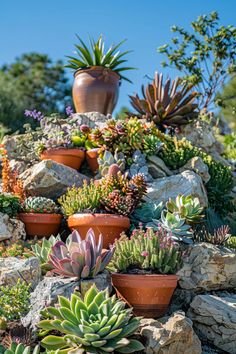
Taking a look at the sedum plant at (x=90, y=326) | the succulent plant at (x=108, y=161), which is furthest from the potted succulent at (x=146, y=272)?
the succulent plant at (x=108, y=161)

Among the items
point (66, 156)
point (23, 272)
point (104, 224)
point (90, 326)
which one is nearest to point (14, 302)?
point (23, 272)

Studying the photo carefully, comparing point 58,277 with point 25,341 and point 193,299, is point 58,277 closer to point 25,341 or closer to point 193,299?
point 25,341

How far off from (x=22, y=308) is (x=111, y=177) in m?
2.62

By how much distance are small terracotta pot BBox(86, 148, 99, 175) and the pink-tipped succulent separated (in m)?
3.48

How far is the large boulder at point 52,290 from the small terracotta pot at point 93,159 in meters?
3.54

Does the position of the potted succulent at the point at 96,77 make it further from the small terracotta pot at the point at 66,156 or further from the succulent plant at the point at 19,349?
the succulent plant at the point at 19,349

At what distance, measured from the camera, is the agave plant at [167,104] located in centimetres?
1026

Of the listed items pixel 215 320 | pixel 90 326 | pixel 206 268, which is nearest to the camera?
pixel 90 326

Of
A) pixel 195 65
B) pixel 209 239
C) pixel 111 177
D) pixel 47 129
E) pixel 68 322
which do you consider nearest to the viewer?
pixel 68 322

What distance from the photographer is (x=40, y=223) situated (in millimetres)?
7516

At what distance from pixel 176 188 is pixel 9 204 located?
2.44 meters

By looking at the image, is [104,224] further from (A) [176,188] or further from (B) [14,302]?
(B) [14,302]

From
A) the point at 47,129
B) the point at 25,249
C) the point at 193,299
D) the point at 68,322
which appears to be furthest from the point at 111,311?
the point at 47,129

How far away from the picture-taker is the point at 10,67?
95.9ft
